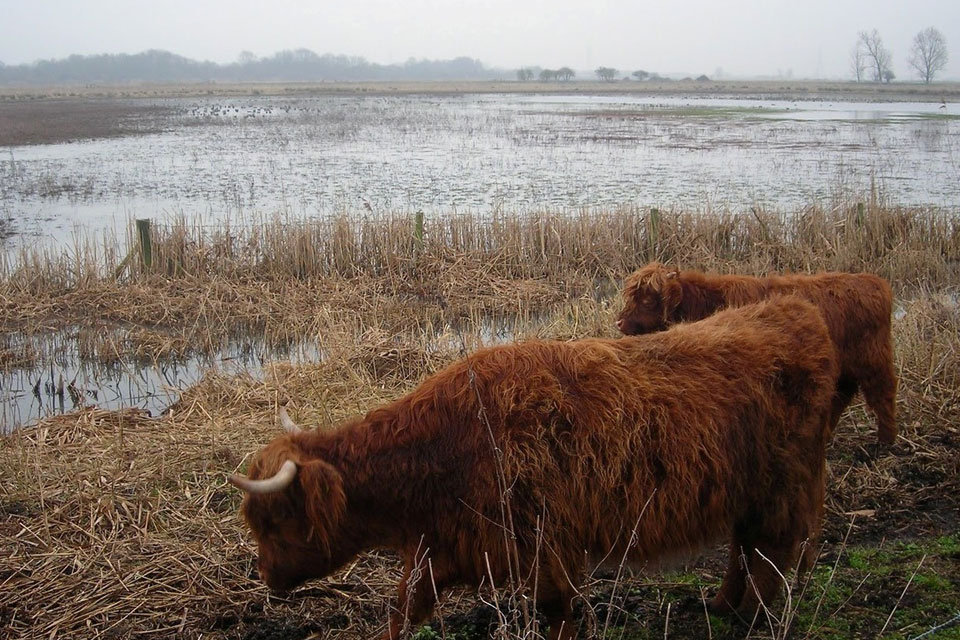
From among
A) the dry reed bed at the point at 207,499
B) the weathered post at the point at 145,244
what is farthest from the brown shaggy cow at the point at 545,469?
the weathered post at the point at 145,244

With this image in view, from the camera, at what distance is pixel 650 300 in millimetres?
7402

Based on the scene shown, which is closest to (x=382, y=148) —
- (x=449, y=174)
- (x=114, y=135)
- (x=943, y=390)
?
(x=449, y=174)

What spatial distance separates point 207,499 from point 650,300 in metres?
4.03

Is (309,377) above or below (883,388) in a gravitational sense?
below

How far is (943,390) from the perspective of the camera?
22.7ft

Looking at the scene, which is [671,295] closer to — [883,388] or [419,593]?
[883,388]

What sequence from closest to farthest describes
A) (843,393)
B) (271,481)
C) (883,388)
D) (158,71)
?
(271,481) < (883,388) < (843,393) < (158,71)

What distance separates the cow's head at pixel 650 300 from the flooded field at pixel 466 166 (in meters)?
7.42

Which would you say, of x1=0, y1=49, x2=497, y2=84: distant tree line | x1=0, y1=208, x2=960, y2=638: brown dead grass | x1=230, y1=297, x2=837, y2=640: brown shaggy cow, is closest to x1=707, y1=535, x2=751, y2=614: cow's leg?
x1=230, y1=297, x2=837, y2=640: brown shaggy cow

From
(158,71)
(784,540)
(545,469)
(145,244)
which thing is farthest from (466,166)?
(158,71)

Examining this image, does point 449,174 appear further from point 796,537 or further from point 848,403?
point 796,537

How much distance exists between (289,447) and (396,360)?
5299mm

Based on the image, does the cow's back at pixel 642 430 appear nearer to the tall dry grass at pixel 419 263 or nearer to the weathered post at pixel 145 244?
the tall dry grass at pixel 419 263

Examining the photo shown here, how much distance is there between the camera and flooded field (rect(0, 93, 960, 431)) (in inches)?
428
